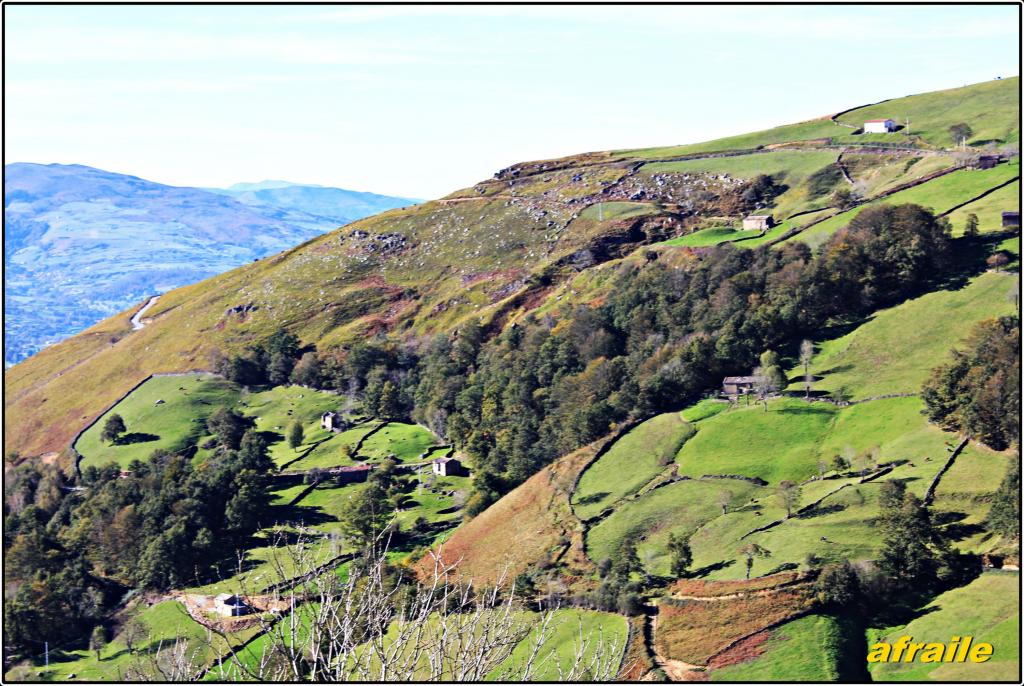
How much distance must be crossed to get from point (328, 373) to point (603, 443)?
2457 inches

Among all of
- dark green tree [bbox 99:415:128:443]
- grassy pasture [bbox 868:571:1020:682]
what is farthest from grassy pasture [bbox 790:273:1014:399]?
dark green tree [bbox 99:415:128:443]

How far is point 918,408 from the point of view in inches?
3585

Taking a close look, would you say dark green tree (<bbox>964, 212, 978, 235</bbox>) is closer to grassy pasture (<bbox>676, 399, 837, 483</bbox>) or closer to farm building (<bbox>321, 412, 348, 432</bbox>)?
grassy pasture (<bbox>676, 399, 837, 483</bbox>)

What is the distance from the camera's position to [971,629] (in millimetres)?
62625

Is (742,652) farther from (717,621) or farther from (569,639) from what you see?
(569,639)

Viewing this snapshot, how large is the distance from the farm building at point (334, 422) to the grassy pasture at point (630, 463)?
4821 cm

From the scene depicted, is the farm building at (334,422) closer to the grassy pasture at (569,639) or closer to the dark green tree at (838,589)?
the grassy pasture at (569,639)

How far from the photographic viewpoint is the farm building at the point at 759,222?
146250mm

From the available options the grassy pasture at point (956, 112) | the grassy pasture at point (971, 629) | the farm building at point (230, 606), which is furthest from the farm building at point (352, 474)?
the grassy pasture at point (956, 112)

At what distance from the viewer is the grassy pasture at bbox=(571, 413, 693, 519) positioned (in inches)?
3770

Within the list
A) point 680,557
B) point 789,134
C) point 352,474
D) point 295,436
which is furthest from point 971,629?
point 789,134

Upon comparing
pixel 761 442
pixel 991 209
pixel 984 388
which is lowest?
pixel 761 442

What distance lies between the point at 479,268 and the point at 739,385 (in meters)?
80.2

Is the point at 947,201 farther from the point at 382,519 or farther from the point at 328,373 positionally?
the point at 328,373
